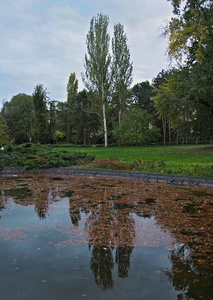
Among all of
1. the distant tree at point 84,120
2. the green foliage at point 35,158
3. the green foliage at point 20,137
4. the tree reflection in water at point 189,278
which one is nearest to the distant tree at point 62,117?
the distant tree at point 84,120

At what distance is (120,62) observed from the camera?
3050cm

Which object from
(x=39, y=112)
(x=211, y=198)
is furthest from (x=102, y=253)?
(x=39, y=112)

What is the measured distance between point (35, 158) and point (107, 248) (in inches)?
383

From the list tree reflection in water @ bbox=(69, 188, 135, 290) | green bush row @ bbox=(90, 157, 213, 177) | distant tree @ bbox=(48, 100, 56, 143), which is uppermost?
distant tree @ bbox=(48, 100, 56, 143)

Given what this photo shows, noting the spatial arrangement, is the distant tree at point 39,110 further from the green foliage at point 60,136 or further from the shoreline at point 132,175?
the shoreline at point 132,175

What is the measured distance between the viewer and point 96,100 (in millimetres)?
30359

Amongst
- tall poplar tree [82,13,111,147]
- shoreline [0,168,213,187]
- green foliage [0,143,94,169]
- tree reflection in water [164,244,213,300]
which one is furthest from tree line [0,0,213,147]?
tree reflection in water [164,244,213,300]

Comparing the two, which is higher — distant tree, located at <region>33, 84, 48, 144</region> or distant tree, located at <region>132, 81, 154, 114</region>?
distant tree, located at <region>132, 81, 154, 114</region>

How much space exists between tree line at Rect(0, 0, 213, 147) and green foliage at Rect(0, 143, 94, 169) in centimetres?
790

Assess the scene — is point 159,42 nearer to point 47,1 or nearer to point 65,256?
point 47,1

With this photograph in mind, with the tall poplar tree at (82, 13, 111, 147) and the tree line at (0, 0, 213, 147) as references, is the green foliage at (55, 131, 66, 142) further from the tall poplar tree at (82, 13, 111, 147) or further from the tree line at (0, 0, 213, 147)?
the tall poplar tree at (82, 13, 111, 147)

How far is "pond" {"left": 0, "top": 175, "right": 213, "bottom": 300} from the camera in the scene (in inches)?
88.2

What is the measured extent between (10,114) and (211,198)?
165ft

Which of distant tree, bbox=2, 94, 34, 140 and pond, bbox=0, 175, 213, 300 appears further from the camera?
distant tree, bbox=2, 94, 34, 140
